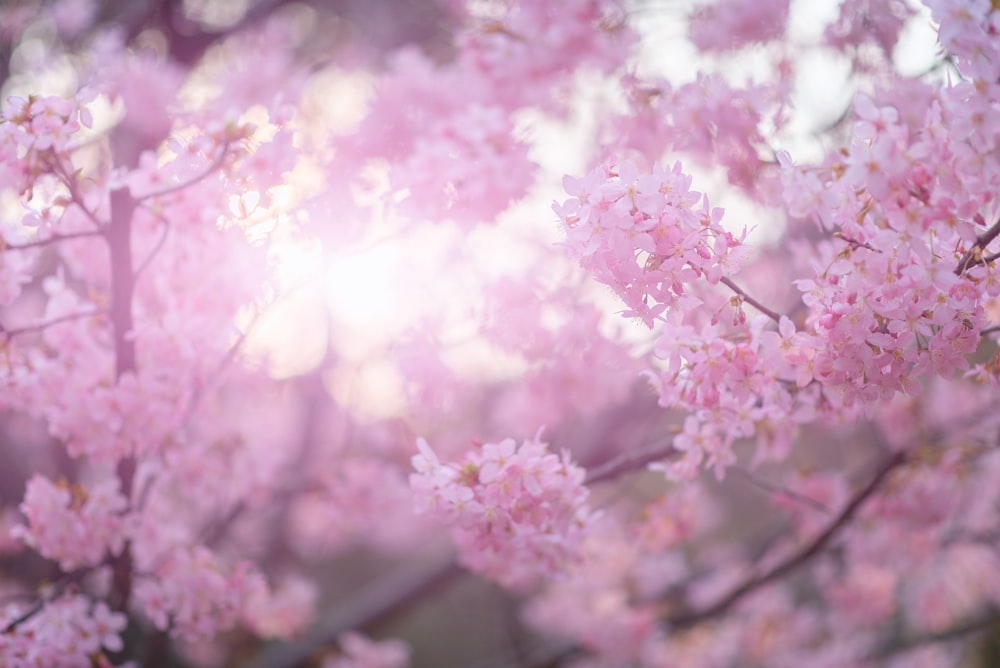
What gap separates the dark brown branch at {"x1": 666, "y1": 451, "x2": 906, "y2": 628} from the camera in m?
3.31

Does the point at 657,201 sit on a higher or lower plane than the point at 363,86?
higher

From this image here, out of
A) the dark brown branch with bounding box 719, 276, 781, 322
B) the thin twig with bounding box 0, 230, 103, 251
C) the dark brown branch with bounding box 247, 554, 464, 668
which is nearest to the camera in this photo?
the dark brown branch with bounding box 719, 276, 781, 322

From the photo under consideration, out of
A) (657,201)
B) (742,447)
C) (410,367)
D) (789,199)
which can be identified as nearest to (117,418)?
(410,367)

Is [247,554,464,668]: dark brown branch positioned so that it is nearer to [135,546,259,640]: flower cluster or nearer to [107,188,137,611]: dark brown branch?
[135,546,259,640]: flower cluster

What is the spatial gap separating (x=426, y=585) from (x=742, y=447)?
7.24m

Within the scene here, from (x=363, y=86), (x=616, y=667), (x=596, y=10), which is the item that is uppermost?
(x=596, y=10)

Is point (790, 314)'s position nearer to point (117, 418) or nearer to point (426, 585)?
point (117, 418)

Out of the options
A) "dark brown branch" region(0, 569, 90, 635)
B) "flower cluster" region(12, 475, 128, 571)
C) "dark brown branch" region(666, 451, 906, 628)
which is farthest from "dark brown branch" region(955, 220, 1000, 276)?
"dark brown branch" region(0, 569, 90, 635)

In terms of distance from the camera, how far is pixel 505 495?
2.25 m

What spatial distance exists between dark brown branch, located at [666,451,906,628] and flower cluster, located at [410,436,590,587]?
1.50 m

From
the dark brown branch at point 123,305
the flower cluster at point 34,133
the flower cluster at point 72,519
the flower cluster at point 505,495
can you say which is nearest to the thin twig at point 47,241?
the dark brown branch at point 123,305

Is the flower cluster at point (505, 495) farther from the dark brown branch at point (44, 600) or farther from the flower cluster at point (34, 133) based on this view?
the dark brown branch at point (44, 600)

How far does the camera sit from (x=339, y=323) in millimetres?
5898

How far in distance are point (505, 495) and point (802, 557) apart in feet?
6.64
